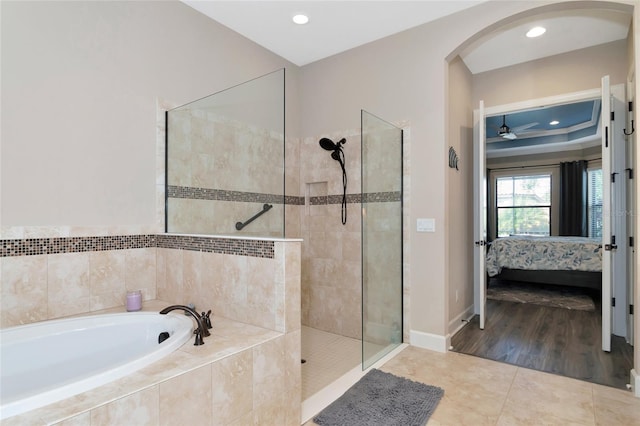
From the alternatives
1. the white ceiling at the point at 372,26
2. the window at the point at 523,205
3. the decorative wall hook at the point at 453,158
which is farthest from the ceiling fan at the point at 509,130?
the decorative wall hook at the point at 453,158

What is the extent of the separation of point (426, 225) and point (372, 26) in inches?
70.1

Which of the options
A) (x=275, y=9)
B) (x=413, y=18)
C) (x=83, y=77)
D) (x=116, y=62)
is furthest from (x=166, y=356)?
(x=413, y=18)

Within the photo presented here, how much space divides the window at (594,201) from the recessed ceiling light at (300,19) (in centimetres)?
675

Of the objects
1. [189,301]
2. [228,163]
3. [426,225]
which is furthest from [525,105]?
[189,301]

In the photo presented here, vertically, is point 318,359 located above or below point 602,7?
below

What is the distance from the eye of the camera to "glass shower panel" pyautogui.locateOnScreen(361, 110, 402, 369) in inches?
103

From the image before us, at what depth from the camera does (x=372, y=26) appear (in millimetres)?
3006

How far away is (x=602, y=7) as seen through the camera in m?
2.37

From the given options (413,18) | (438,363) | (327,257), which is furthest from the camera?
(327,257)

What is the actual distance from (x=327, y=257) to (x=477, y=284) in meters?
1.83

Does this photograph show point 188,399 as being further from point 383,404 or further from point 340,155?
point 340,155

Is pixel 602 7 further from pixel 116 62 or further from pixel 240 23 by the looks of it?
pixel 116 62

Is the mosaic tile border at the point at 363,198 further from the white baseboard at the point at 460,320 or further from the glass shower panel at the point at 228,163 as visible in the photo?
the white baseboard at the point at 460,320

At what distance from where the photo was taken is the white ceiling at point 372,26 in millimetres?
2717
